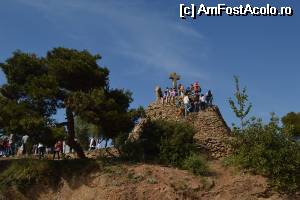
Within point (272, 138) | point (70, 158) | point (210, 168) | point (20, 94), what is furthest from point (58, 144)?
point (272, 138)

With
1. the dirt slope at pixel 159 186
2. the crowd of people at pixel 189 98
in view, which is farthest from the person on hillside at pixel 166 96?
the dirt slope at pixel 159 186

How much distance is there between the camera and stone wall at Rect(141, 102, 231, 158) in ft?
99.2

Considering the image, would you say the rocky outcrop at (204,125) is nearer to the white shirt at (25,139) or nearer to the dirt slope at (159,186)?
the dirt slope at (159,186)

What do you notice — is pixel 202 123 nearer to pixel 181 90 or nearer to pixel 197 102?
pixel 197 102

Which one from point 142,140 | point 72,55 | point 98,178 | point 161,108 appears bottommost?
point 98,178

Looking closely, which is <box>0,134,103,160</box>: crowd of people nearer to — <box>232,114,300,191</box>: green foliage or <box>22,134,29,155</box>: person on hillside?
<box>22,134,29,155</box>: person on hillside

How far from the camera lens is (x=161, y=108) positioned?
34188mm

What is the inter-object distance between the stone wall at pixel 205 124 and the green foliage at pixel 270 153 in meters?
1.43

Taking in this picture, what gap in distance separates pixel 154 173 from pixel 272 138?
20.7 ft

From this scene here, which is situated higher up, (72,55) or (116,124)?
(72,55)

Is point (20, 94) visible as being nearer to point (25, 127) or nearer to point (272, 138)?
point (25, 127)

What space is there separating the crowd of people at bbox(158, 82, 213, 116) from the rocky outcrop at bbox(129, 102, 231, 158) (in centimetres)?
32

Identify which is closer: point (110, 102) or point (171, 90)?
point (110, 102)

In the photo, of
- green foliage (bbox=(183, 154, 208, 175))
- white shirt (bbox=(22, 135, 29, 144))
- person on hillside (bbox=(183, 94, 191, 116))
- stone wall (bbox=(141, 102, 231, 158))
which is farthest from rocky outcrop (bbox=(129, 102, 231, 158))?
white shirt (bbox=(22, 135, 29, 144))
